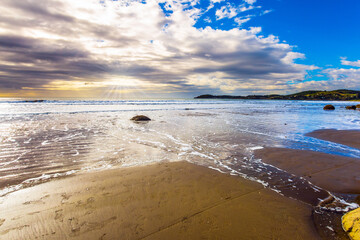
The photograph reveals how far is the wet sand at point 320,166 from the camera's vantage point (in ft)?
17.3

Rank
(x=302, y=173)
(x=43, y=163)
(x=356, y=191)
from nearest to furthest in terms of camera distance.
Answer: (x=356, y=191) → (x=302, y=173) → (x=43, y=163)

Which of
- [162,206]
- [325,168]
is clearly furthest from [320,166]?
A: [162,206]

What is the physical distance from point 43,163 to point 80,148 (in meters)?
2.00

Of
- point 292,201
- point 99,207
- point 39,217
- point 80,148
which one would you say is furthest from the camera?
point 80,148

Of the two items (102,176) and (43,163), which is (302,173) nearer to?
(102,176)

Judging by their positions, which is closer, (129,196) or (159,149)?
(129,196)

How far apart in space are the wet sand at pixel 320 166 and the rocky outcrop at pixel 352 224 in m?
1.73

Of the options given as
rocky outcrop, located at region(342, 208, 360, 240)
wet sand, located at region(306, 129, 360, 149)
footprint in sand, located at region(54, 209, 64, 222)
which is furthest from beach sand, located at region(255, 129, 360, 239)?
footprint in sand, located at region(54, 209, 64, 222)

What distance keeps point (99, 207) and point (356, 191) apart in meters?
6.85

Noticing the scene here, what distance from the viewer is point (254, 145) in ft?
30.9

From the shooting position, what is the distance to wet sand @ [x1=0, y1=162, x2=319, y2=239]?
3.25m

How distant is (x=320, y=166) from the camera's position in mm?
6598

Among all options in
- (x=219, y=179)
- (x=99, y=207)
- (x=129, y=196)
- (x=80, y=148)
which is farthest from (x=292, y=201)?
(x=80, y=148)

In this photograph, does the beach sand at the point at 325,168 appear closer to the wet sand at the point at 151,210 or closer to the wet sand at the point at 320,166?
the wet sand at the point at 320,166
